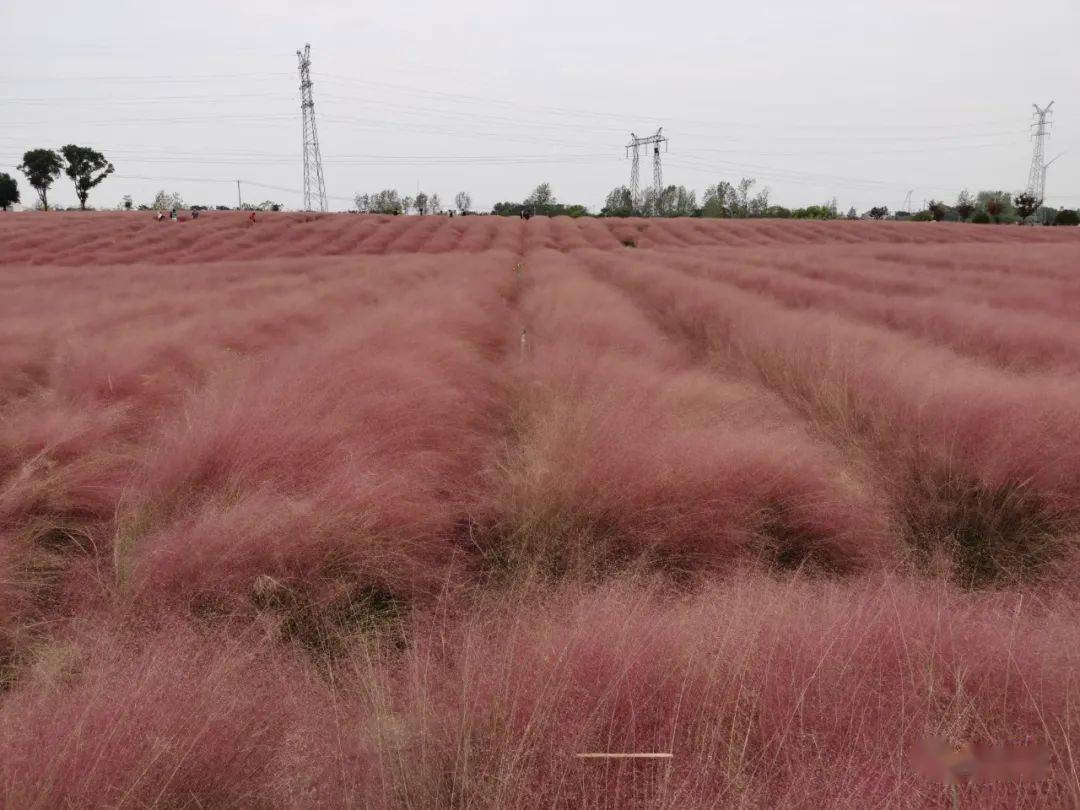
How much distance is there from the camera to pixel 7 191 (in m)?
64.9

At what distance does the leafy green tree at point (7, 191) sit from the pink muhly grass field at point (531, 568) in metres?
80.2

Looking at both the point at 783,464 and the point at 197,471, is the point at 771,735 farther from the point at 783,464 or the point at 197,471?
the point at 197,471

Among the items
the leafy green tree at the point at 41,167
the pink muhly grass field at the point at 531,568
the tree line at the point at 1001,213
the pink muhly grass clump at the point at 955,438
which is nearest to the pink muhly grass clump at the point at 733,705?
the pink muhly grass field at the point at 531,568

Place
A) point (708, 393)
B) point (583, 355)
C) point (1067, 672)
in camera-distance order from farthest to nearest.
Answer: point (583, 355) → point (708, 393) → point (1067, 672)

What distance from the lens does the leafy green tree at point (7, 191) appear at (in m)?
64.9

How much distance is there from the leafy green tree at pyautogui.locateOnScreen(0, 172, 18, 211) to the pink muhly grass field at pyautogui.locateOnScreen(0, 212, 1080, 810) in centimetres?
8019

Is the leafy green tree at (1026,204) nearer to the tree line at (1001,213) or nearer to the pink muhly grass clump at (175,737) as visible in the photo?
the tree line at (1001,213)

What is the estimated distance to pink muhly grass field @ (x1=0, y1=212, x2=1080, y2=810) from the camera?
136 cm

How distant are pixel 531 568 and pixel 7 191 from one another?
284ft

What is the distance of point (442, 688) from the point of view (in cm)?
170

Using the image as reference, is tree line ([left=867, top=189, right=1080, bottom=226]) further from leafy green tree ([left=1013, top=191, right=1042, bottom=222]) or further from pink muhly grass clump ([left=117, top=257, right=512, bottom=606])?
pink muhly grass clump ([left=117, top=257, right=512, bottom=606])

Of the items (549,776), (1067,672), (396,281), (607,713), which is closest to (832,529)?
(1067,672)

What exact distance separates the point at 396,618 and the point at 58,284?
13833 mm

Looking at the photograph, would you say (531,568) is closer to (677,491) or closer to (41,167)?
(677,491)
